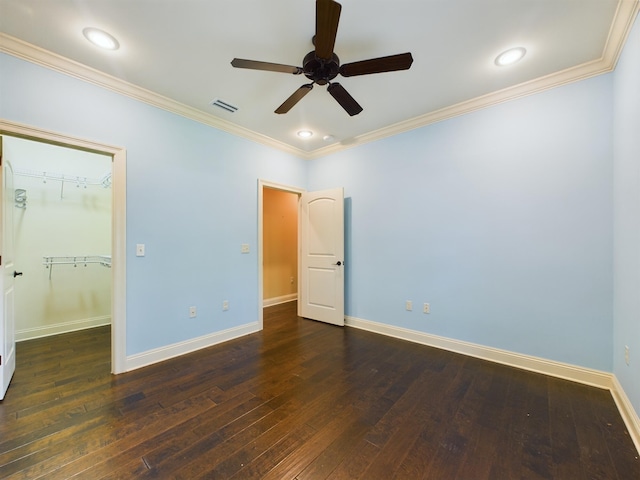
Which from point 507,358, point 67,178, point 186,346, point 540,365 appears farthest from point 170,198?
point 540,365

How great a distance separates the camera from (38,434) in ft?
5.40

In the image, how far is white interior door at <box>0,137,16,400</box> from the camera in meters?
2.00

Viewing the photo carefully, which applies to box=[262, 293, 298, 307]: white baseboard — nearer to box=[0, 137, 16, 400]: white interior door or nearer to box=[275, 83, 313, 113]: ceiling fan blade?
box=[0, 137, 16, 400]: white interior door

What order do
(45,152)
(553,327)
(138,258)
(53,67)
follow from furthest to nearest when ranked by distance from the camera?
(45,152)
(138,258)
(553,327)
(53,67)

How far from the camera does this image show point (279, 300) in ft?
17.7

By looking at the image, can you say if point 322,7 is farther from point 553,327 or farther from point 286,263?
point 286,263

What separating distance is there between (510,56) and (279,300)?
4.92 meters

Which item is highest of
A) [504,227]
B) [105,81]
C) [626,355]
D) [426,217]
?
[105,81]

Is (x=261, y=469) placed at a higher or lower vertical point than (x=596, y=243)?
lower

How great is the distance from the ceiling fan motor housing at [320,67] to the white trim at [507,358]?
9.65ft

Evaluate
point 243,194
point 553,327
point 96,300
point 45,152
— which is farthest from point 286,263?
point 553,327

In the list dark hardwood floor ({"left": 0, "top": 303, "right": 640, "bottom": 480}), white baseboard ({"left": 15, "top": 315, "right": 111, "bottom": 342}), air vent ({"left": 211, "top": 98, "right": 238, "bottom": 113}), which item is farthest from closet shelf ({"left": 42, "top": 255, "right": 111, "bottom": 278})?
air vent ({"left": 211, "top": 98, "right": 238, "bottom": 113})

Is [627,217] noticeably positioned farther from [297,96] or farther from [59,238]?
[59,238]

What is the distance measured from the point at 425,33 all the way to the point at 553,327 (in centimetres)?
277
